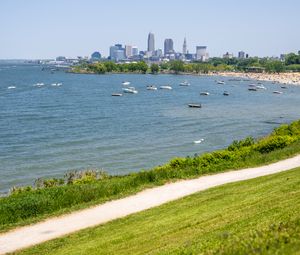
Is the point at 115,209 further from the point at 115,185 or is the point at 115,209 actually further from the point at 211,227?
the point at 211,227

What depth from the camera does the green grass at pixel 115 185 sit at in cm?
2344

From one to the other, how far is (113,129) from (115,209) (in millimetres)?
45691

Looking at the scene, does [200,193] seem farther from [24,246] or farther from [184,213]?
[24,246]

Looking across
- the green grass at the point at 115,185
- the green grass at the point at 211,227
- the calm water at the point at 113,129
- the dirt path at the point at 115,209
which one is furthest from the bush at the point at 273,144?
the green grass at the point at 211,227

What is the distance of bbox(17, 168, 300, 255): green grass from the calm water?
70.9 ft

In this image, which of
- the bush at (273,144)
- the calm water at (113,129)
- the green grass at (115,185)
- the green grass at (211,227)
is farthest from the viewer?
the calm water at (113,129)

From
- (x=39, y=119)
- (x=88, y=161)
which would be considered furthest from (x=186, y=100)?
(x=88, y=161)

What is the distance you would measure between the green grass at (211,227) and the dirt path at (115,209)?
1020mm

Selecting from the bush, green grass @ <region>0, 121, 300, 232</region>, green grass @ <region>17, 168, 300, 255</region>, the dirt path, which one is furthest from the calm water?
green grass @ <region>17, 168, 300, 255</region>

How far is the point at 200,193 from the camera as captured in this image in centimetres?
2533

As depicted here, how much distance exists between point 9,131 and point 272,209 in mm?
55137

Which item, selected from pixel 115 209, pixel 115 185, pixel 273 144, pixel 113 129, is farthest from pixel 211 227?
pixel 113 129

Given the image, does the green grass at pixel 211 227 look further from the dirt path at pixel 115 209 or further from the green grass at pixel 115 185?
the green grass at pixel 115 185

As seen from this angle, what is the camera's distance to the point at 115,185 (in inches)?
1072
